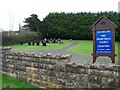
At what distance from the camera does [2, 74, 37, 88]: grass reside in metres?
9.99

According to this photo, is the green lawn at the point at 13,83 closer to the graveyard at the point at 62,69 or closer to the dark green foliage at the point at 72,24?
the graveyard at the point at 62,69

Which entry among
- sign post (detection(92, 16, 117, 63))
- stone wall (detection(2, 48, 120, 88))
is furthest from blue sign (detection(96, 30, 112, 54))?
stone wall (detection(2, 48, 120, 88))

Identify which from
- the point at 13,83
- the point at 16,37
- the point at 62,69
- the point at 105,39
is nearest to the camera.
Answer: the point at 62,69

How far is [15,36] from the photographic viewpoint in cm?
3541

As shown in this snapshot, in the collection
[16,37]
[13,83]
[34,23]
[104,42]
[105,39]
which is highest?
[34,23]

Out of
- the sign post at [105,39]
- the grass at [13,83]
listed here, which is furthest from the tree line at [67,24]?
the grass at [13,83]

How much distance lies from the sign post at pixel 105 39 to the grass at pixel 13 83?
3.72 m

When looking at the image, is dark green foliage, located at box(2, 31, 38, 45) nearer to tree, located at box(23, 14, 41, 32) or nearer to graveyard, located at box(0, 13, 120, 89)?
tree, located at box(23, 14, 41, 32)

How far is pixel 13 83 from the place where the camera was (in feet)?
34.4

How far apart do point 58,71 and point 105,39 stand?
3.49 metres

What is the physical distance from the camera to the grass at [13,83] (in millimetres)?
9991

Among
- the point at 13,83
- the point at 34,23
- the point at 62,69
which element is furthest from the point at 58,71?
the point at 34,23

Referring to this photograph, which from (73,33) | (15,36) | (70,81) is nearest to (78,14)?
(73,33)

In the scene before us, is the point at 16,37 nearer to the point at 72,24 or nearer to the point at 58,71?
the point at 72,24
